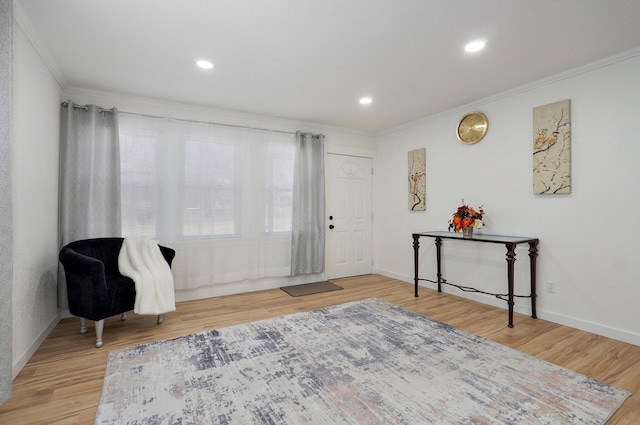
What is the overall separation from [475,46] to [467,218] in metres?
1.88

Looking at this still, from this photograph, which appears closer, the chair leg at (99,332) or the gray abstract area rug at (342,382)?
the gray abstract area rug at (342,382)

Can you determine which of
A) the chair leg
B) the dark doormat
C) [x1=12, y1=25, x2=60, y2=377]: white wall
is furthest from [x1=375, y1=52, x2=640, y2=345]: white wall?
[x1=12, y1=25, x2=60, y2=377]: white wall

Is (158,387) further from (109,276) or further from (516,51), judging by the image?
(516,51)

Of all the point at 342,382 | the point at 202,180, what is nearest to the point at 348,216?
the point at 202,180

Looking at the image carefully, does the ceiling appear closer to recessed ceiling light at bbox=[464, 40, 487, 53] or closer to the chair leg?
recessed ceiling light at bbox=[464, 40, 487, 53]

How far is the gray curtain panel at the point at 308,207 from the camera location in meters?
4.57

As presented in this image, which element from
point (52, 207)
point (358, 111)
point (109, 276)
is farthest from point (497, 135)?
point (52, 207)

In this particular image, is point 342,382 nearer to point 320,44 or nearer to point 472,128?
point 320,44

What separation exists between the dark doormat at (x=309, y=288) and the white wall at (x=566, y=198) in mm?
1579

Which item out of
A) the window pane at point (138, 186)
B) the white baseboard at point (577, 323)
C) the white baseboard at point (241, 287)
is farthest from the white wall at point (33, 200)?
the white baseboard at point (577, 323)

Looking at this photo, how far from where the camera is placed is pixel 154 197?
12.1 ft

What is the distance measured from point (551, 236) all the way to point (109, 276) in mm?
4611

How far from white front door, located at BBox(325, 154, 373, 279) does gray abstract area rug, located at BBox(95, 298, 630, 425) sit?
227 cm

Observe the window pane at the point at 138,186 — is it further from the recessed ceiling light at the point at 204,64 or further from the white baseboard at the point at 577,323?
the white baseboard at the point at 577,323
